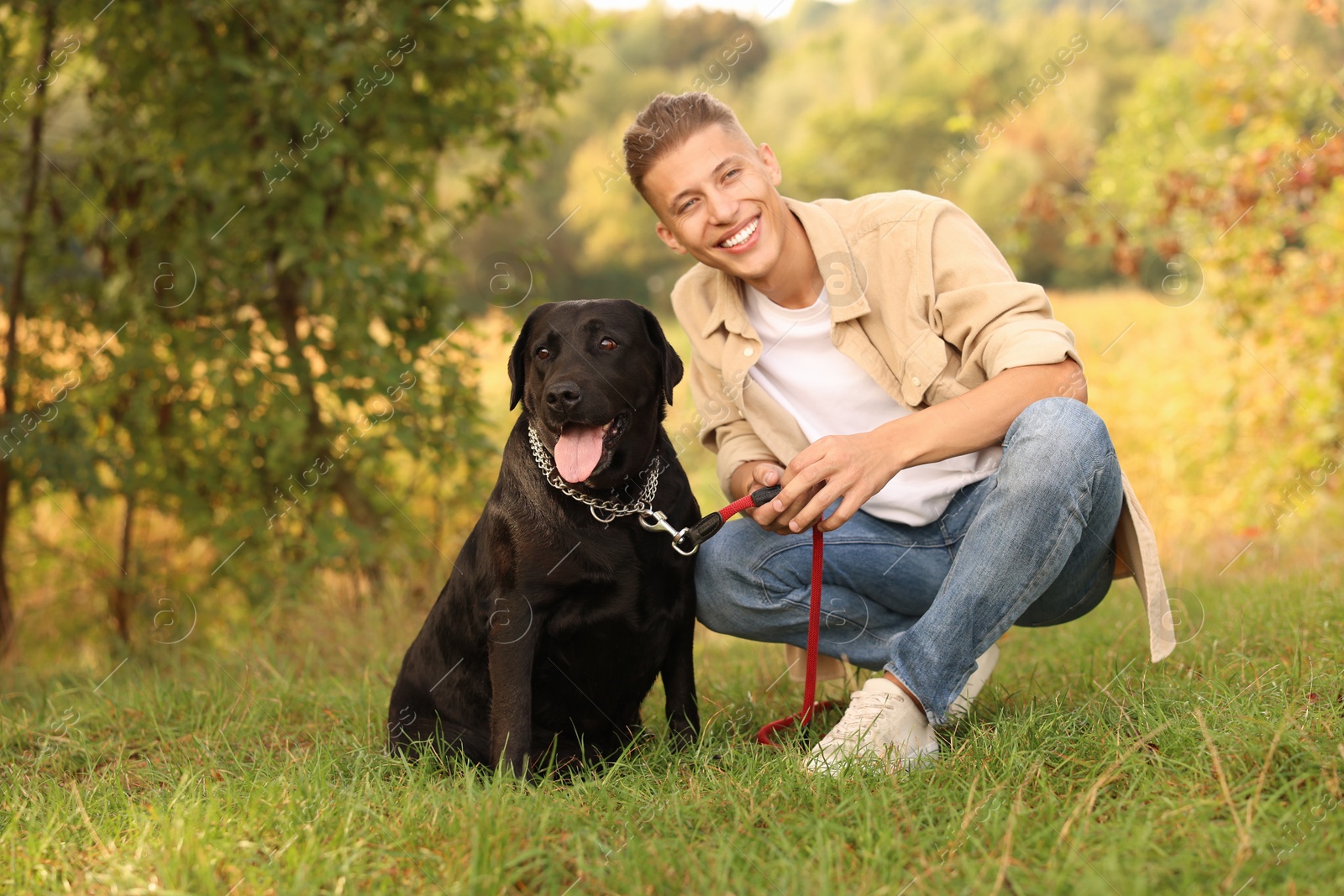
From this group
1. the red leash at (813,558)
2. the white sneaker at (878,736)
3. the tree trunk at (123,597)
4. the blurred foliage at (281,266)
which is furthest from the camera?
the tree trunk at (123,597)

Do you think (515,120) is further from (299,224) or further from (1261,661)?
(1261,661)

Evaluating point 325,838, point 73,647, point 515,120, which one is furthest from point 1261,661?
point 73,647

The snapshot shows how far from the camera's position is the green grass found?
148 centimetres

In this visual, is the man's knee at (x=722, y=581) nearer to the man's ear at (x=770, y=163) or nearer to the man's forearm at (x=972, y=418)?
the man's forearm at (x=972, y=418)

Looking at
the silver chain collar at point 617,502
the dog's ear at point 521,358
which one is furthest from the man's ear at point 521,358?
the silver chain collar at point 617,502

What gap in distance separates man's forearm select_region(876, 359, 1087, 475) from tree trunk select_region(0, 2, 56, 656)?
12.4ft

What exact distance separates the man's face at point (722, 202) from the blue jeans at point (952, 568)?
26.1 inches

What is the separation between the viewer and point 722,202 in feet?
7.88

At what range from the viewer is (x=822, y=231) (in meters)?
2.49

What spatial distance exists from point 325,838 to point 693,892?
0.62 m

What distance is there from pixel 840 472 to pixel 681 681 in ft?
2.18

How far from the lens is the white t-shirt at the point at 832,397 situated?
2.40 m

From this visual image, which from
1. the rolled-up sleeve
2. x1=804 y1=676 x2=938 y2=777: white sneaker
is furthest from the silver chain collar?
the rolled-up sleeve

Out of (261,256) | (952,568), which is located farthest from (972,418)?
(261,256)
